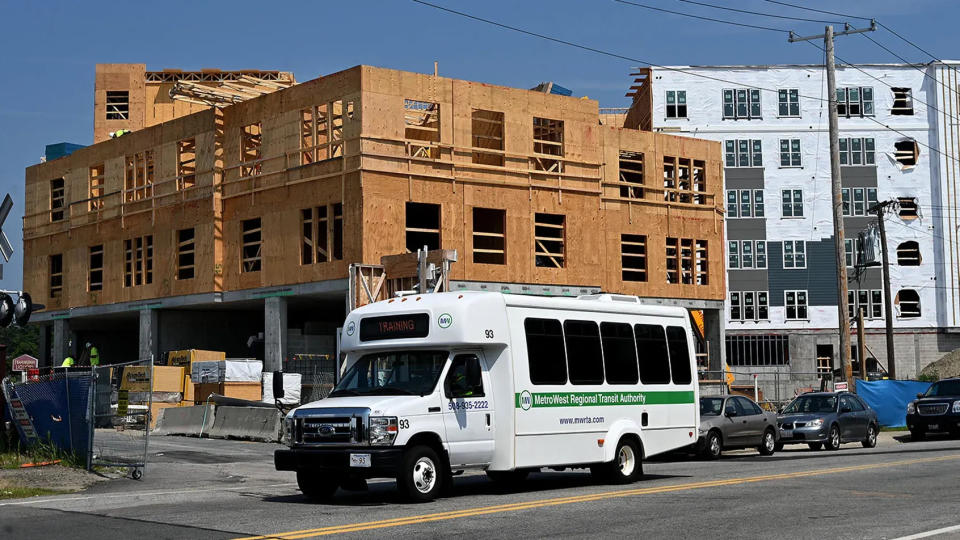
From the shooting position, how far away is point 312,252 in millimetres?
38250

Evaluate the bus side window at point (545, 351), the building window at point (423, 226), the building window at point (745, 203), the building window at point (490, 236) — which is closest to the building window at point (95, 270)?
the building window at point (423, 226)

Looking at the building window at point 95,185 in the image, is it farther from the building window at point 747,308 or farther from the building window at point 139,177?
the building window at point 747,308

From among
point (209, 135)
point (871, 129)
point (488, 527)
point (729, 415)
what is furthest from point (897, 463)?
point (871, 129)

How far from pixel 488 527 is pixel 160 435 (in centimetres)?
2097

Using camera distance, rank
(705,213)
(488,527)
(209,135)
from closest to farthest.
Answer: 1. (488,527)
2. (209,135)
3. (705,213)

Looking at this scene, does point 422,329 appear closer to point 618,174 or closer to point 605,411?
point 605,411

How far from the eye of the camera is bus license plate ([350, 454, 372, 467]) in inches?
557

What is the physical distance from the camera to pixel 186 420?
102 ft

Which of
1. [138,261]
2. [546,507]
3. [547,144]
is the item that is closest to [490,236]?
[547,144]

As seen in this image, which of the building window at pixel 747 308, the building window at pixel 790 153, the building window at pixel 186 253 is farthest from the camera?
the building window at pixel 790 153

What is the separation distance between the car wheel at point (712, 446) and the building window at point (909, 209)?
4868 cm

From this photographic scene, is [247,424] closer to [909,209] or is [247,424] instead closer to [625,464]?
[625,464]

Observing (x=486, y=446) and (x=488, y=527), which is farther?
(x=486, y=446)

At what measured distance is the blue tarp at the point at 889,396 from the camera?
39469 mm
